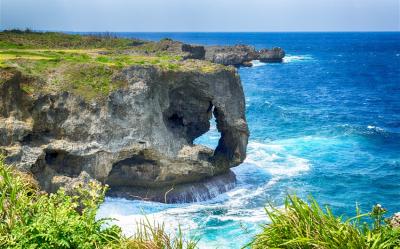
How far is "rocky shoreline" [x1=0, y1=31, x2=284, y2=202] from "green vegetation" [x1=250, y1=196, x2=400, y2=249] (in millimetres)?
16833

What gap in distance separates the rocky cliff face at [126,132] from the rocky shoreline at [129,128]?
0.18 ft

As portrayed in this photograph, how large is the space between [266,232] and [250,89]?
229 feet

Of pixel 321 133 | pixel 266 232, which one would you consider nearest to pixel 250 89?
pixel 321 133

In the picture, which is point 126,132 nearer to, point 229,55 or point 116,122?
point 116,122

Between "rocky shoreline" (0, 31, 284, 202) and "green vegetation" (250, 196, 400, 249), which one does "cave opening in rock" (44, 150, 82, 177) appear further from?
"green vegetation" (250, 196, 400, 249)

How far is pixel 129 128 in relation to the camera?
93.1 feet

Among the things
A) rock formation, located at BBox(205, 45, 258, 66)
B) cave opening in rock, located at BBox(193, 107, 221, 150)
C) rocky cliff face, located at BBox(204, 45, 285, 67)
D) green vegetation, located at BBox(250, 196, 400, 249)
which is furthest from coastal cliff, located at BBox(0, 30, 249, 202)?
Answer: rock formation, located at BBox(205, 45, 258, 66)

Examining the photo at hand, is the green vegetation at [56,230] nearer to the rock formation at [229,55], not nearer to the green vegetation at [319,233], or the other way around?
the green vegetation at [319,233]

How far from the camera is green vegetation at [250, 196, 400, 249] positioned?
1024 centimetres

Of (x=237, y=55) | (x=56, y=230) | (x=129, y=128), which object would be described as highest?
(x=237, y=55)

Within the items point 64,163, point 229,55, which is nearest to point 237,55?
point 229,55

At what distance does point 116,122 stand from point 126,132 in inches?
32.3

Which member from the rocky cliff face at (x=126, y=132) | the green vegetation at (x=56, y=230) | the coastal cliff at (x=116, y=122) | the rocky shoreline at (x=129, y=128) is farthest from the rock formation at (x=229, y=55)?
the green vegetation at (x=56, y=230)

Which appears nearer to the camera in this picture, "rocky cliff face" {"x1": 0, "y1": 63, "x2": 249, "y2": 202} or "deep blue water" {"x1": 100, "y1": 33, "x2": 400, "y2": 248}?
"rocky cliff face" {"x1": 0, "y1": 63, "x2": 249, "y2": 202}
